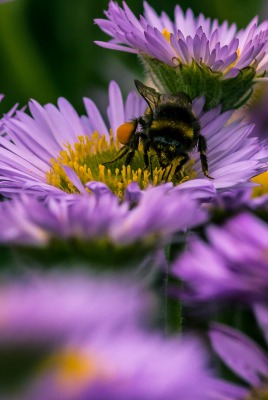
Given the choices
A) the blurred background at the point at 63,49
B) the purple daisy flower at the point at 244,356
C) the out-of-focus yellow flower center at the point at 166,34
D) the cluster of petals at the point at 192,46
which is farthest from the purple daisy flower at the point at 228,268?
the blurred background at the point at 63,49

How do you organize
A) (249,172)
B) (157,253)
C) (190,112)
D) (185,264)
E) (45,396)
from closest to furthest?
(45,396)
(185,264)
(157,253)
(249,172)
(190,112)

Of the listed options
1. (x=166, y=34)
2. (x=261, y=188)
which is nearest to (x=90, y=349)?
(x=261, y=188)

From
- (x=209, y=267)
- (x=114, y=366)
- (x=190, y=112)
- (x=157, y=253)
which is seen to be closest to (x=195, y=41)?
(x=190, y=112)

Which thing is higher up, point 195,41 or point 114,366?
point 195,41

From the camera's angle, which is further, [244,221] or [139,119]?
[139,119]

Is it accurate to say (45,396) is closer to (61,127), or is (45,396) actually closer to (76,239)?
(76,239)

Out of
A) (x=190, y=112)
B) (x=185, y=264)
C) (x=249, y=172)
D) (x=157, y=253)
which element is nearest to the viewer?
(x=185, y=264)

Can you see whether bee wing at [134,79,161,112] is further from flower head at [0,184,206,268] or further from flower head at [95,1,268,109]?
flower head at [0,184,206,268]
